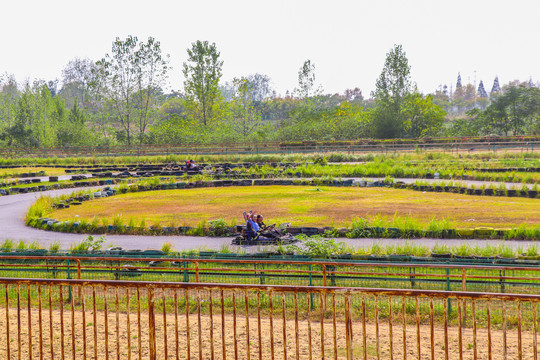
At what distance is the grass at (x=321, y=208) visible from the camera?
21172 millimetres

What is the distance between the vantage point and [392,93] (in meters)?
74.2

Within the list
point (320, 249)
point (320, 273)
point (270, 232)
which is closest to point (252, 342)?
point (320, 273)

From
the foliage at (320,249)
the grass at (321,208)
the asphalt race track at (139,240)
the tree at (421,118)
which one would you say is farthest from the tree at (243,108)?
the foliage at (320,249)

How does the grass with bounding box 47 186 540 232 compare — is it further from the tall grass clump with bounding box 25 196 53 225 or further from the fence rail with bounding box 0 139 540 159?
the fence rail with bounding box 0 139 540 159

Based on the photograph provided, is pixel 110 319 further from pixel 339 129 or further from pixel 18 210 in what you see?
pixel 339 129

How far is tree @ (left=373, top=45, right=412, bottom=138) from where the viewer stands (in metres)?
71.2

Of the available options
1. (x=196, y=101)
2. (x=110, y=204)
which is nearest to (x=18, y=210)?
(x=110, y=204)

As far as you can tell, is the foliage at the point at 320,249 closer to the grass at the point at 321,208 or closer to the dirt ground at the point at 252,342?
the dirt ground at the point at 252,342

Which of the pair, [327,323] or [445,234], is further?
[445,234]

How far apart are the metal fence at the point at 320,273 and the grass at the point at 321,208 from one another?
697cm

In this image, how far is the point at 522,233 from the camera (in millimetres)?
17578

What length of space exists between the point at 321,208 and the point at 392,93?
52859 mm

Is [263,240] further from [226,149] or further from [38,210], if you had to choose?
[226,149]

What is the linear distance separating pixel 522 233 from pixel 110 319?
1374cm
